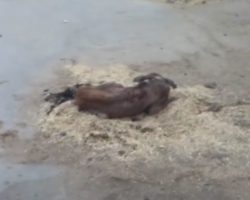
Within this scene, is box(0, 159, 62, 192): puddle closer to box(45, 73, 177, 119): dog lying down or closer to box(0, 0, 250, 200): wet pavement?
box(0, 0, 250, 200): wet pavement

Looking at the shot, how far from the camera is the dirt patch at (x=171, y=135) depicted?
4.25m

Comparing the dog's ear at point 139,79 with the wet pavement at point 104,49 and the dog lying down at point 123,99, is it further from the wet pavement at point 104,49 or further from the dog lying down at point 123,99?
the wet pavement at point 104,49

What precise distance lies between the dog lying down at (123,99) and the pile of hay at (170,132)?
0.19 feet

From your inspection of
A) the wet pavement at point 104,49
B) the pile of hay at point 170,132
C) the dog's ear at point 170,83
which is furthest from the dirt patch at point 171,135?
the wet pavement at point 104,49

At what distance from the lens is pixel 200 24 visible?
7000mm

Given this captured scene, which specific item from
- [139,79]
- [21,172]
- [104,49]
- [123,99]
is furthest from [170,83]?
[21,172]

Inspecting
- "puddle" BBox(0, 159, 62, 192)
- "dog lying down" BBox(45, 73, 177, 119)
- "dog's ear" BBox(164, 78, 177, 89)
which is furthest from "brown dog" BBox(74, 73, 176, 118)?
"puddle" BBox(0, 159, 62, 192)

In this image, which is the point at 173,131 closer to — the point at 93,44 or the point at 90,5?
the point at 93,44

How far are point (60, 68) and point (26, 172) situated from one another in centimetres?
181

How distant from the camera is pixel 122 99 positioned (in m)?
4.79

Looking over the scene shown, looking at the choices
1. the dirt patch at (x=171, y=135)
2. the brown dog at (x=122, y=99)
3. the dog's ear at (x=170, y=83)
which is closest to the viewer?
the dirt patch at (x=171, y=135)

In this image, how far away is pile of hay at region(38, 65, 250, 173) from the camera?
14.1 feet

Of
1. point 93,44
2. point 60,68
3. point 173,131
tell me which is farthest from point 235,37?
point 173,131

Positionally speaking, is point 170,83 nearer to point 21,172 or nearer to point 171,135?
point 171,135
